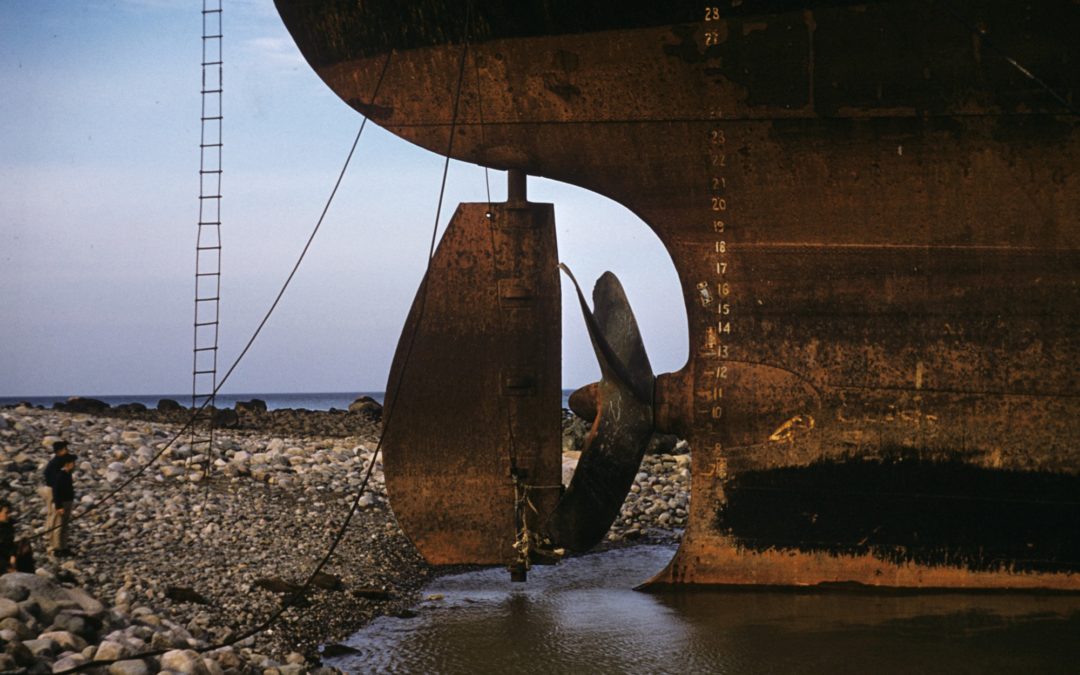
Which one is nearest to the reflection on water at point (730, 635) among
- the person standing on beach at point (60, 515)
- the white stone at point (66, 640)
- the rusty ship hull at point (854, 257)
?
the rusty ship hull at point (854, 257)

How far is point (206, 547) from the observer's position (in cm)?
755

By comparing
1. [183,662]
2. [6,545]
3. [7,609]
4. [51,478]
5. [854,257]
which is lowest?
[183,662]

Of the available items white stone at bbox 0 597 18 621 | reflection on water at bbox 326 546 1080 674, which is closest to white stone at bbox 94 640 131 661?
white stone at bbox 0 597 18 621

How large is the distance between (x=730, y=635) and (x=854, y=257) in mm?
2376

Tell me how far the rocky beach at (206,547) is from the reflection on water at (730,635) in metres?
0.41

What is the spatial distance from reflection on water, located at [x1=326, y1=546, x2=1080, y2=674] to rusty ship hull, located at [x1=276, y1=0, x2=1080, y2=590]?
0.16 metres

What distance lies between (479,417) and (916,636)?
299cm

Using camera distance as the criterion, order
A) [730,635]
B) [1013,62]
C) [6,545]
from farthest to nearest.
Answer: [1013,62], [730,635], [6,545]

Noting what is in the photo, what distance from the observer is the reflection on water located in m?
5.56

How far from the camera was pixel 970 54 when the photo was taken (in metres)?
6.36

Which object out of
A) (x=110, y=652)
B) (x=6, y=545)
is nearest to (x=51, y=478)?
(x=6, y=545)

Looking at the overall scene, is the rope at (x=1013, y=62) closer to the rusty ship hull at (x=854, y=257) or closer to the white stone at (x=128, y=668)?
the rusty ship hull at (x=854, y=257)

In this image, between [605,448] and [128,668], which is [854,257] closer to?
[605,448]

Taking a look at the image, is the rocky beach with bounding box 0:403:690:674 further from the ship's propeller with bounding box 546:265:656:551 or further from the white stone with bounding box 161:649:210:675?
the ship's propeller with bounding box 546:265:656:551
